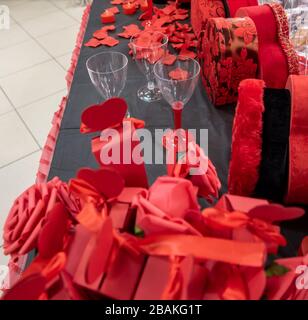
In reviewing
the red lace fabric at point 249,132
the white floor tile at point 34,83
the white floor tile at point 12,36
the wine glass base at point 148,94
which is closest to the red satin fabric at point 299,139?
the red lace fabric at point 249,132

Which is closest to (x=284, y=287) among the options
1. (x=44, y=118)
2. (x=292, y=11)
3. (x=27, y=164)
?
(x=292, y=11)

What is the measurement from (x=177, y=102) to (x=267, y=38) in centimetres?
30

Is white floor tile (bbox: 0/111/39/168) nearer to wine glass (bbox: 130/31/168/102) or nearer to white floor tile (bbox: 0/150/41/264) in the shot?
white floor tile (bbox: 0/150/41/264)

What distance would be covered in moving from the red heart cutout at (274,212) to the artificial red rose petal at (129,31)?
3.15ft

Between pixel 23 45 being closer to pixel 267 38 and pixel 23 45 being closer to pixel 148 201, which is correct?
pixel 267 38

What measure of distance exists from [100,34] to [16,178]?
0.69 m

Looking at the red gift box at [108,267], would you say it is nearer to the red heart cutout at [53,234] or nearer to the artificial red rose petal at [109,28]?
the red heart cutout at [53,234]

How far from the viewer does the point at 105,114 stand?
1.59 ft

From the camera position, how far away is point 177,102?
27.4 inches

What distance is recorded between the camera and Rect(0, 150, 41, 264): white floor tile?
4.21 feet

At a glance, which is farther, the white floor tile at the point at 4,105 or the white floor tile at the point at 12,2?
the white floor tile at the point at 12,2

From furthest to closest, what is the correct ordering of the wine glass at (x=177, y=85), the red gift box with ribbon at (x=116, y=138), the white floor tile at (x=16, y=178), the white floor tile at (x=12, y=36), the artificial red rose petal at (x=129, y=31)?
the white floor tile at (x=12, y=36) < the white floor tile at (x=16, y=178) < the artificial red rose petal at (x=129, y=31) < the wine glass at (x=177, y=85) < the red gift box with ribbon at (x=116, y=138)

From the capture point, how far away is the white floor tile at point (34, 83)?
1.83 metres

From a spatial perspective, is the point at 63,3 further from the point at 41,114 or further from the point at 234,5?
the point at 234,5
